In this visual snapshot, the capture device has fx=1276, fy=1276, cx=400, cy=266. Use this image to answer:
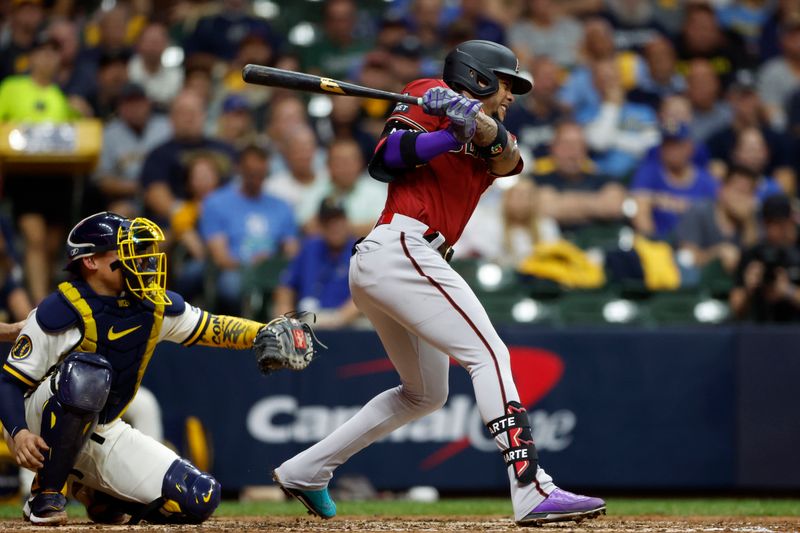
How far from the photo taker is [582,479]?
25.6ft

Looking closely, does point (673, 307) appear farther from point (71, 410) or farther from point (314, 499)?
point (71, 410)

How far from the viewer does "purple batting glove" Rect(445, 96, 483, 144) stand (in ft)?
14.7

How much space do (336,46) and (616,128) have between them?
2.58 meters

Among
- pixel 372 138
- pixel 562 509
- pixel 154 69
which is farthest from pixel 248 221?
pixel 562 509

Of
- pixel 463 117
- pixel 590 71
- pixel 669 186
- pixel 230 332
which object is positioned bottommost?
pixel 230 332

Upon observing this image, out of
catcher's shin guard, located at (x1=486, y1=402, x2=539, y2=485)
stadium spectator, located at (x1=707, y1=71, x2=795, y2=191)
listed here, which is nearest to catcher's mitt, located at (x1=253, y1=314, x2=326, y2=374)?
catcher's shin guard, located at (x1=486, y1=402, x2=539, y2=485)

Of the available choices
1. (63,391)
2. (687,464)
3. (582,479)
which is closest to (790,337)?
(687,464)

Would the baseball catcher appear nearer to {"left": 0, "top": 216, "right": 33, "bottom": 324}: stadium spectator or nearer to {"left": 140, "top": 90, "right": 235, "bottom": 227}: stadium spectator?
{"left": 0, "top": 216, "right": 33, "bottom": 324}: stadium spectator

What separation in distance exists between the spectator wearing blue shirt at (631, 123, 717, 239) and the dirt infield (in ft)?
13.7

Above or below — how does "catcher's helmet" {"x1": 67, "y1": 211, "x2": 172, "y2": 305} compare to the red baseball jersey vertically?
below

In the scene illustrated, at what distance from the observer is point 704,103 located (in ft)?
35.9

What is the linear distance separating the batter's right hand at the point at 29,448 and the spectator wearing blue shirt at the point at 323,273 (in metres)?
3.52

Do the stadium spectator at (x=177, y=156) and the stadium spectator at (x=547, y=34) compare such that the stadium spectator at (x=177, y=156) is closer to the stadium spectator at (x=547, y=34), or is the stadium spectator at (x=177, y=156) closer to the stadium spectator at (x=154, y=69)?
the stadium spectator at (x=154, y=69)

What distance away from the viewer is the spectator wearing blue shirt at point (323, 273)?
26.9 ft
